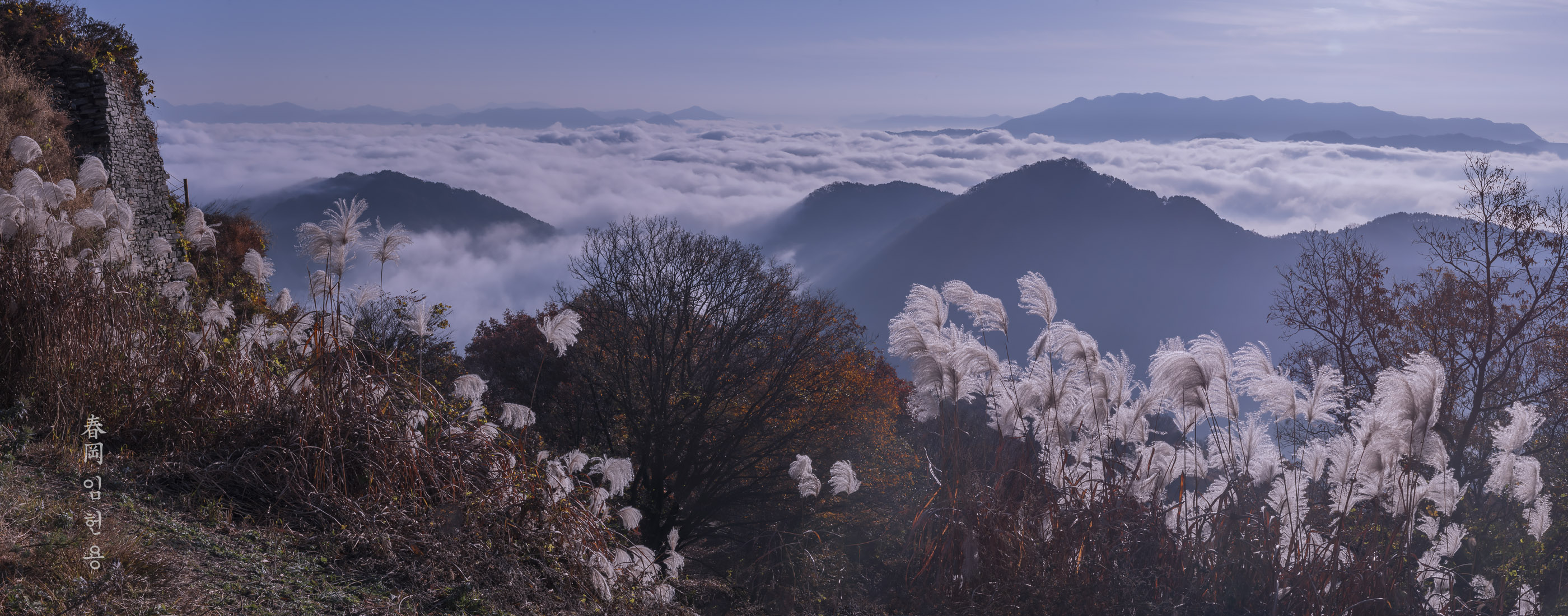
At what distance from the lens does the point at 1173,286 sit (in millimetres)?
Answer: 89000

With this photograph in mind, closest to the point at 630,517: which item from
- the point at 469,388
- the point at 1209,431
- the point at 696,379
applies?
the point at 469,388

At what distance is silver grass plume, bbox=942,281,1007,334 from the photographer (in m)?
5.17

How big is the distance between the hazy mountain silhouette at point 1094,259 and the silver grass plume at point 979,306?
71.7 m

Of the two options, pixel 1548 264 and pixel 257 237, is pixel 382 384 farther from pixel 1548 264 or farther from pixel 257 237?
pixel 1548 264

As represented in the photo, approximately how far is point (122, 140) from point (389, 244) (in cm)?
1021

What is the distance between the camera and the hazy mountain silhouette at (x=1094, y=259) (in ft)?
277

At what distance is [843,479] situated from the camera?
18.6ft

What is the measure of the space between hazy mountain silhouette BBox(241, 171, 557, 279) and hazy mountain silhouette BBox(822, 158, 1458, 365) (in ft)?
160

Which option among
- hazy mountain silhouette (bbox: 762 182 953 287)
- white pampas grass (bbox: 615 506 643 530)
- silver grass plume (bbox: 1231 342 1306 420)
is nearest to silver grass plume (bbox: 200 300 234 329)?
white pampas grass (bbox: 615 506 643 530)

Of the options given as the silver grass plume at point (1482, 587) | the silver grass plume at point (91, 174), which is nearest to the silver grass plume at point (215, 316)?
the silver grass plume at point (91, 174)

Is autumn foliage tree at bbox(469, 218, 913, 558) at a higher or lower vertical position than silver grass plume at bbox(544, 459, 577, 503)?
lower

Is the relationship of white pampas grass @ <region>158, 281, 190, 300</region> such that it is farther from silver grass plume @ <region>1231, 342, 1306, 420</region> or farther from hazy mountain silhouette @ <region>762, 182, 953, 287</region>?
hazy mountain silhouette @ <region>762, 182, 953, 287</region>

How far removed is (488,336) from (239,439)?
18110 mm

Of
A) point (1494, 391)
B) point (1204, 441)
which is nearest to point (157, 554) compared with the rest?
point (1204, 441)
